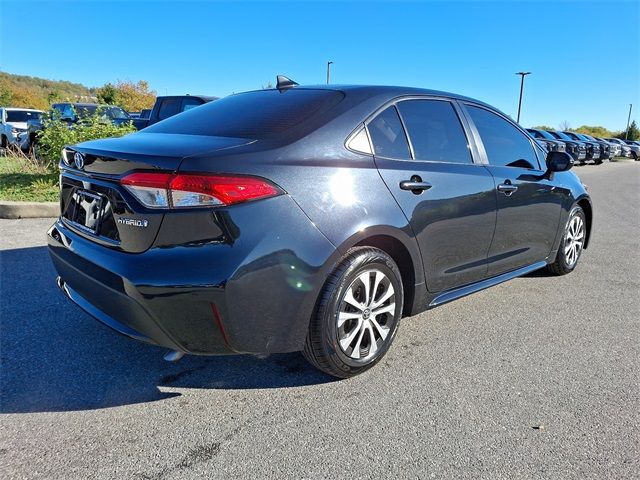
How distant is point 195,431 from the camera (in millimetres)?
2242

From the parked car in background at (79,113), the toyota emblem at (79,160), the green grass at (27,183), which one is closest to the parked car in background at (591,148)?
the parked car in background at (79,113)

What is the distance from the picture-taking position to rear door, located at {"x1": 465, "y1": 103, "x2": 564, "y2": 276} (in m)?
3.60

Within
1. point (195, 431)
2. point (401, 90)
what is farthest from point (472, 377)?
point (401, 90)

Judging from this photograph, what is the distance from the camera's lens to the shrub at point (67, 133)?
25.3ft

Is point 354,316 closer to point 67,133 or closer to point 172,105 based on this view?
point 67,133

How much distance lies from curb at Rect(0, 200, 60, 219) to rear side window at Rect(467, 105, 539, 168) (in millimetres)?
5127

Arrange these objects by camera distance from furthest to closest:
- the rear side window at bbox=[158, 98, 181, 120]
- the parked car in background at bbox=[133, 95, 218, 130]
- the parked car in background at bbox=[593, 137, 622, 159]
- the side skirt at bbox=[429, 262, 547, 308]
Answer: the parked car in background at bbox=[593, 137, 622, 159]
the rear side window at bbox=[158, 98, 181, 120]
the parked car in background at bbox=[133, 95, 218, 130]
the side skirt at bbox=[429, 262, 547, 308]

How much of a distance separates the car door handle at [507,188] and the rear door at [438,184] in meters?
0.11

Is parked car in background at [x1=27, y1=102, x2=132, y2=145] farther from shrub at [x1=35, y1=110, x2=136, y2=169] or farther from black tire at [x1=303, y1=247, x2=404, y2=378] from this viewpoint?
→ black tire at [x1=303, y1=247, x2=404, y2=378]

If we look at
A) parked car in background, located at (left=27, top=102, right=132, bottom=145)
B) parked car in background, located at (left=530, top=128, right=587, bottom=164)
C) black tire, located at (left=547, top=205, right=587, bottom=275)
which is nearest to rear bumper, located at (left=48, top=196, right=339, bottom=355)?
black tire, located at (left=547, top=205, right=587, bottom=275)

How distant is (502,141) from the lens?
3852 mm

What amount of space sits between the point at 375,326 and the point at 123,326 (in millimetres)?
1326

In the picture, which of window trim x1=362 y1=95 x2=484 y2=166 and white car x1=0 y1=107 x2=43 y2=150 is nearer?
window trim x1=362 y1=95 x2=484 y2=166

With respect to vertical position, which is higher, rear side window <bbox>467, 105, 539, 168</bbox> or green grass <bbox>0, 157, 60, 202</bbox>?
rear side window <bbox>467, 105, 539, 168</bbox>
